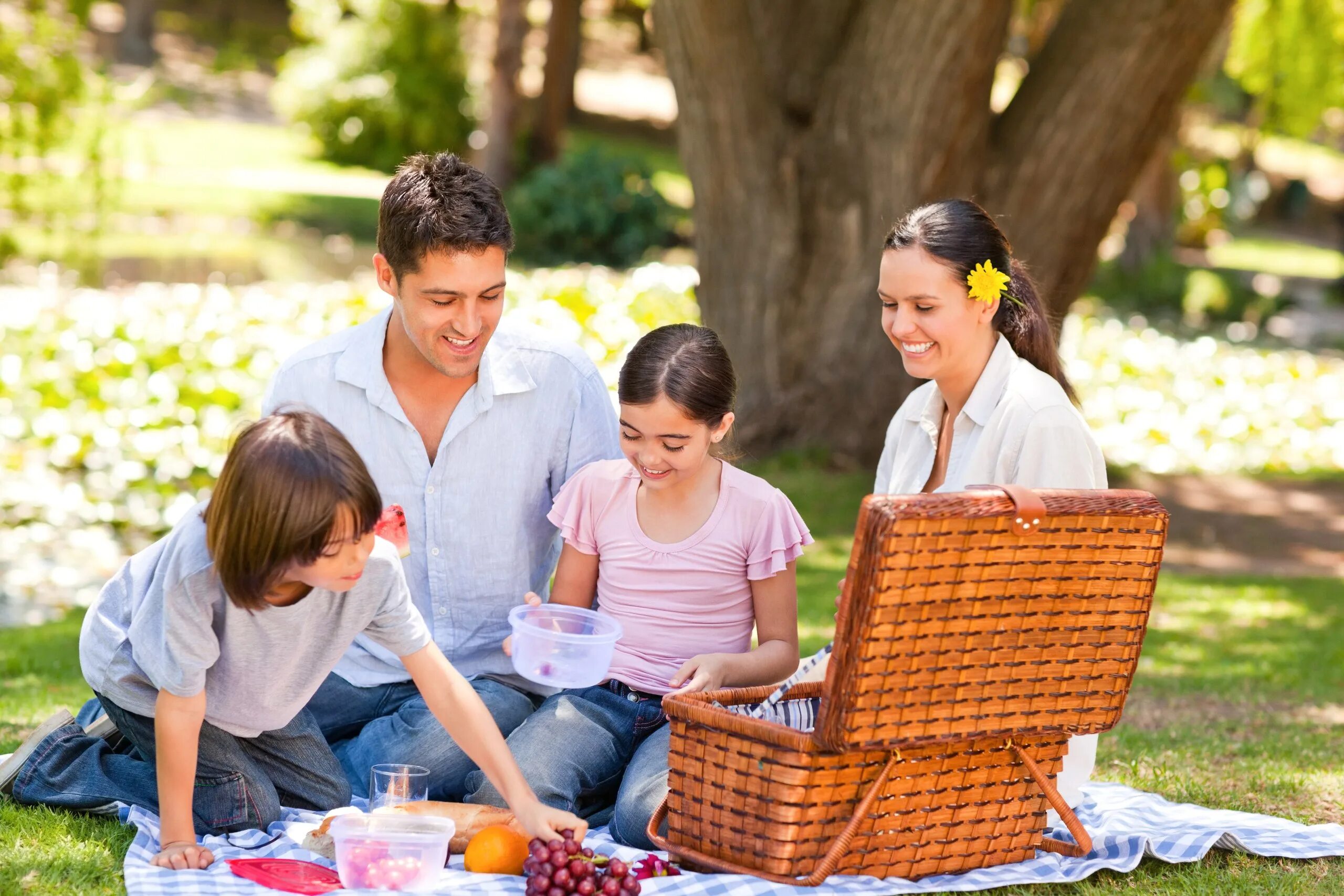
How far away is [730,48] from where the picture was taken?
24.8 feet

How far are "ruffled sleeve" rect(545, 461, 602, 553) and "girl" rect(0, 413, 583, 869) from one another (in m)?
0.57

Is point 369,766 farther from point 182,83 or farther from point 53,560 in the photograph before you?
point 182,83

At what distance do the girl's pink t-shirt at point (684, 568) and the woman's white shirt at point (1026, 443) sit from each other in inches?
12.5

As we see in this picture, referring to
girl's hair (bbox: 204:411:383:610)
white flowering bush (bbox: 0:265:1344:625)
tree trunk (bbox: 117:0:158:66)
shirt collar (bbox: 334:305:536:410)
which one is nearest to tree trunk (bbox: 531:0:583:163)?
white flowering bush (bbox: 0:265:1344:625)

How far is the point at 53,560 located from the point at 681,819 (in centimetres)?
478

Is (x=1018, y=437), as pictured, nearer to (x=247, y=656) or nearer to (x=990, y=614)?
(x=990, y=614)

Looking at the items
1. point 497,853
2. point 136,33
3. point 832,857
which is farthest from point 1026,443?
point 136,33

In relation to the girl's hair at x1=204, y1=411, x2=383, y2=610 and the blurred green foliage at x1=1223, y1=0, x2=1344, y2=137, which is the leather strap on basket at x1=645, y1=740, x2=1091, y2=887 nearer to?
the girl's hair at x1=204, y1=411, x2=383, y2=610

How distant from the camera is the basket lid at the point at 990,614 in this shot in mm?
2746

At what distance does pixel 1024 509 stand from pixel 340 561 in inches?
52.1

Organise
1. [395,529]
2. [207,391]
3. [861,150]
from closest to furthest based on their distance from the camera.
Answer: [395,529] → [861,150] → [207,391]

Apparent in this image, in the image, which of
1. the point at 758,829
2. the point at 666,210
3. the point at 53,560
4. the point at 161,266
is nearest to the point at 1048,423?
the point at 758,829

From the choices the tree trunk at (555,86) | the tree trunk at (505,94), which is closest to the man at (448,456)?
the tree trunk at (505,94)

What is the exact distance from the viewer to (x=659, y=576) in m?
3.52
